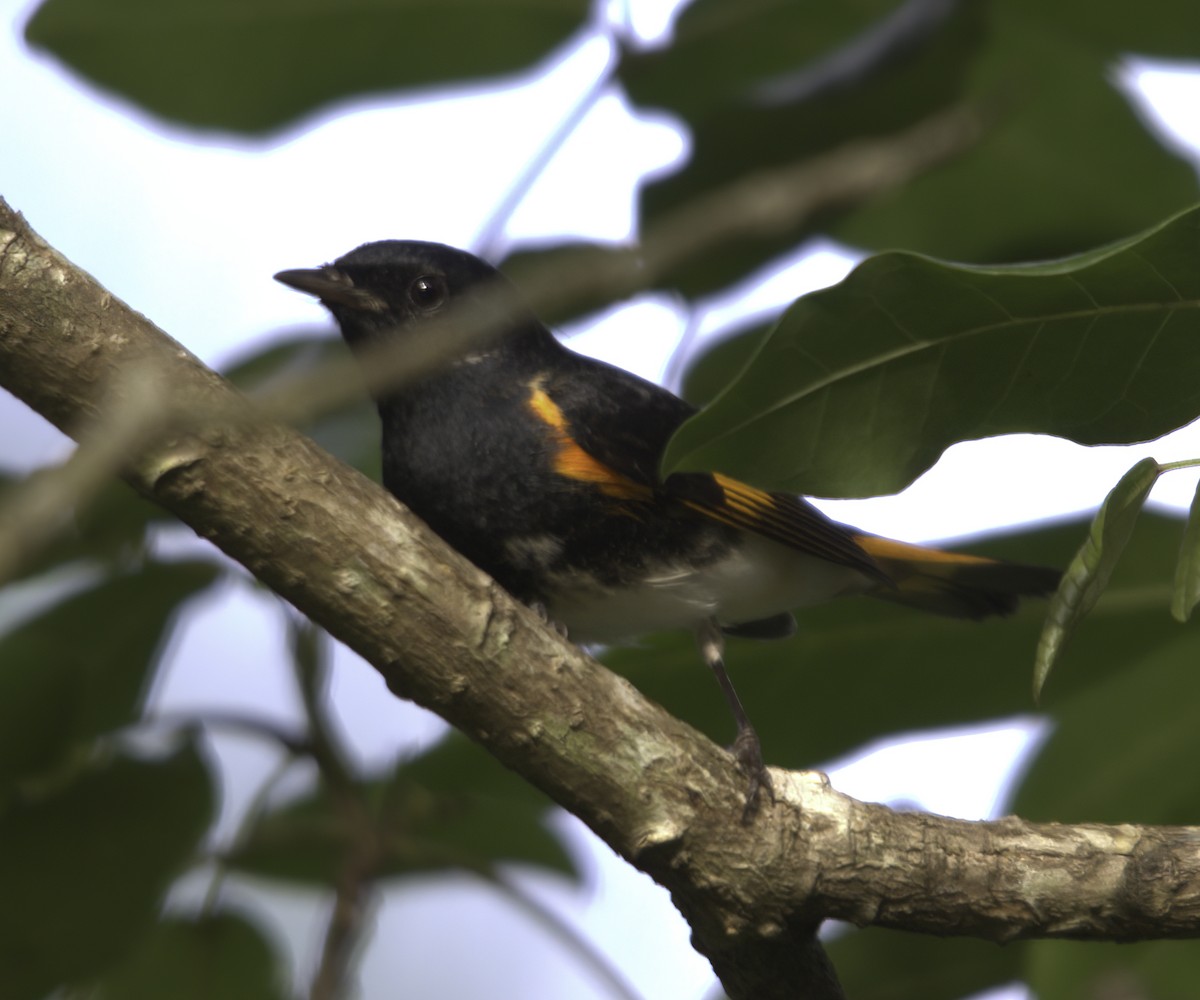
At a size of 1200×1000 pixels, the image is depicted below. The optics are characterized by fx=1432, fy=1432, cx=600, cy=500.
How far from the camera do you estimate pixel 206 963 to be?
9.61ft

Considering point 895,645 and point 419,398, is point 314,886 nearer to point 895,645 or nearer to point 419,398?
point 419,398

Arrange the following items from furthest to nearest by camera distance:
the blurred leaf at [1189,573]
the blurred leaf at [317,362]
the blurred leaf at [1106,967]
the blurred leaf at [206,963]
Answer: the blurred leaf at [206,963] → the blurred leaf at [317,362] → the blurred leaf at [1106,967] → the blurred leaf at [1189,573]

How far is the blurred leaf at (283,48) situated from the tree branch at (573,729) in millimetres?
1524

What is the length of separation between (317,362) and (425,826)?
3.54ft

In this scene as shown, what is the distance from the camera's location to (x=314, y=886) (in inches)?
130

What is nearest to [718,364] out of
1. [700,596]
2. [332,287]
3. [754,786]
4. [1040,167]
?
[700,596]

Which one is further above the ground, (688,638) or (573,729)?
(688,638)

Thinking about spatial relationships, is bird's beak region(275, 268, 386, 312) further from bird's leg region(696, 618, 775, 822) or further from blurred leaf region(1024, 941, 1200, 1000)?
blurred leaf region(1024, 941, 1200, 1000)

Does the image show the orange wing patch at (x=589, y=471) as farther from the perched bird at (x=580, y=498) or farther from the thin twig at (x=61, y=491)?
the thin twig at (x=61, y=491)

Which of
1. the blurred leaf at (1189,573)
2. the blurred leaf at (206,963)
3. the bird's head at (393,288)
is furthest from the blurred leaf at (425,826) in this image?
the blurred leaf at (1189,573)

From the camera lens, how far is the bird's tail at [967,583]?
2.88 meters

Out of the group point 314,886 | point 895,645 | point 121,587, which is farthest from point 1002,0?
point 314,886

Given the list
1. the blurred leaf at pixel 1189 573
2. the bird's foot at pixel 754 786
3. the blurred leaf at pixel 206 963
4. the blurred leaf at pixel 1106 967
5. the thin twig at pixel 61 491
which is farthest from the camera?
the blurred leaf at pixel 206 963

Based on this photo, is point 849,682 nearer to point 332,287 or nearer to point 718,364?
point 718,364
